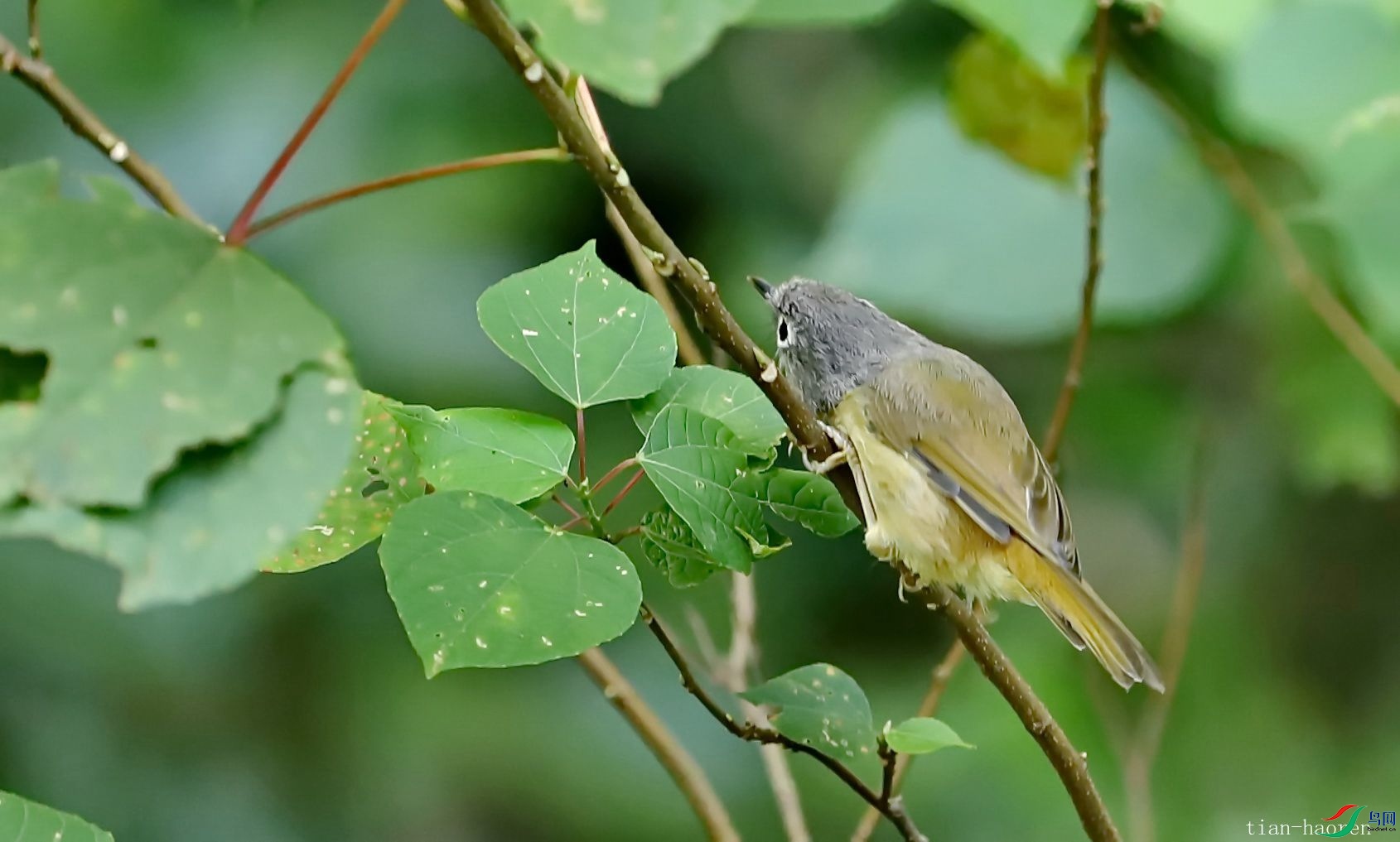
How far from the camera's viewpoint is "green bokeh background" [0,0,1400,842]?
81.2 inches

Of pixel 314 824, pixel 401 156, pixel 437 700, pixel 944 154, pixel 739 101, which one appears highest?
pixel 944 154

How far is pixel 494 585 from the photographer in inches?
30.3

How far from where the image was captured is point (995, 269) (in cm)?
201

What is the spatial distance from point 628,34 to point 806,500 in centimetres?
49

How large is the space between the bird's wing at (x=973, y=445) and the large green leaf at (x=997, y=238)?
274mm

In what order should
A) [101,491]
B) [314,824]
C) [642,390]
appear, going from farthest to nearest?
1. [314,824]
2. [642,390]
3. [101,491]

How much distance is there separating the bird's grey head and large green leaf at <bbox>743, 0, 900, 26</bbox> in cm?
101

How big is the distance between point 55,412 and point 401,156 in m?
1.84

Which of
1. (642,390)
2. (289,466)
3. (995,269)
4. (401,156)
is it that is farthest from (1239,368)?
(289,466)

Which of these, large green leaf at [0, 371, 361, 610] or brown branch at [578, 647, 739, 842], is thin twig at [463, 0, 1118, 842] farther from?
brown branch at [578, 647, 739, 842]

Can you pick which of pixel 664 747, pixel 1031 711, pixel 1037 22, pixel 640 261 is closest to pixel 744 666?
pixel 664 747

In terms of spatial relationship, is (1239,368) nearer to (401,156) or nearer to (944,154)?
(944,154)

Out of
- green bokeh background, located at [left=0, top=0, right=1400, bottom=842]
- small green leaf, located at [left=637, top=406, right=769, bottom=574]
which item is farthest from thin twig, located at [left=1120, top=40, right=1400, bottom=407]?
small green leaf, located at [left=637, top=406, right=769, bottom=574]

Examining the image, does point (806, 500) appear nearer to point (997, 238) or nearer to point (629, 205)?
point (629, 205)
